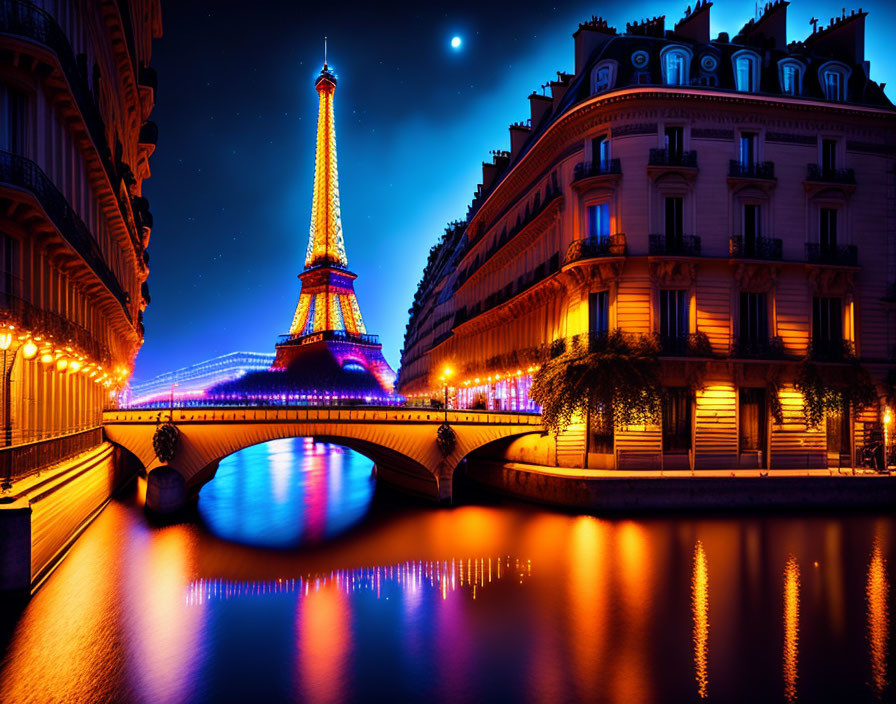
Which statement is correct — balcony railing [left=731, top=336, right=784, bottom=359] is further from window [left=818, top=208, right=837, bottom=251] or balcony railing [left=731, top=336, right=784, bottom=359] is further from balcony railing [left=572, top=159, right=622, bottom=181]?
balcony railing [left=572, top=159, right=622, bottom=181]

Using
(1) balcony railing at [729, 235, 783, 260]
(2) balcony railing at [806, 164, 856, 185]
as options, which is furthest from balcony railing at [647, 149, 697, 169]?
(2) balcony railing at [806, 164, 856, 185]

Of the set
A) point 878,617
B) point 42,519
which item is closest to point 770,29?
point 878,617

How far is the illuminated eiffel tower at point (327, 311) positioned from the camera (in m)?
110

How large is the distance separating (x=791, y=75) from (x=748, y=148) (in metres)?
5.24

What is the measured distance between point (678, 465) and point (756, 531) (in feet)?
24.3

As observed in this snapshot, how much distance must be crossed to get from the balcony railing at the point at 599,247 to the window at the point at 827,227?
1197cm

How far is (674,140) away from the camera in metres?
37.0

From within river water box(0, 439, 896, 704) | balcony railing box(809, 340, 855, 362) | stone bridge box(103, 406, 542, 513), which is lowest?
river water box(0, 439, 896, 704)

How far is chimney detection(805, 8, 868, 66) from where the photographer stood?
136 ft

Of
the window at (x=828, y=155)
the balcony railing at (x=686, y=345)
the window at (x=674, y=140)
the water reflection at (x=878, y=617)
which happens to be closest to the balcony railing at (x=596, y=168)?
the window at (x=674, y=140)

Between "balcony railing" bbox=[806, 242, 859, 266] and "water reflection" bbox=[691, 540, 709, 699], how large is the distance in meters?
19.7

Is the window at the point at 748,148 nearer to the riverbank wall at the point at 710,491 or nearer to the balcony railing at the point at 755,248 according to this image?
the balcony railing at the point at 755,248

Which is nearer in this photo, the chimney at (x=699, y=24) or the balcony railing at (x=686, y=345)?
the balcony railing at (x=686, y=345)

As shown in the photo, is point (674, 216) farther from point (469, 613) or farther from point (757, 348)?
point (469, 613)
